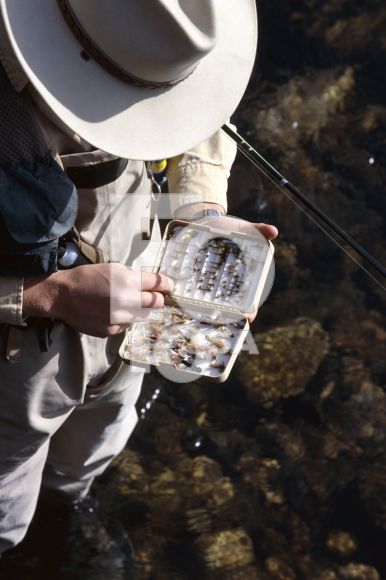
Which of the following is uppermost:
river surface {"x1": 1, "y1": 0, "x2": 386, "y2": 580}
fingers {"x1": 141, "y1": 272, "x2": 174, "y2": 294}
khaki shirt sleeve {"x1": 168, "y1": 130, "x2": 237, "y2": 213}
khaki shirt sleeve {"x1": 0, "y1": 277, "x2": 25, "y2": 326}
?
khaki shirt sleeve {"x1": 168, "y1": 130, "x2": 237, "y2": 213}

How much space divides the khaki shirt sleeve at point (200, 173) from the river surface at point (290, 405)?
538mm

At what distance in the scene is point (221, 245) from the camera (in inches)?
80.7

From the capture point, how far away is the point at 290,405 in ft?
10.7

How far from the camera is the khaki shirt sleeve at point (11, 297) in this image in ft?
5.92

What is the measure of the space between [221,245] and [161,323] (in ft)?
0.73

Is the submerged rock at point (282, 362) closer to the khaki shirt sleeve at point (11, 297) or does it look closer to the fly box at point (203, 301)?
the fly box at point (203, 301)

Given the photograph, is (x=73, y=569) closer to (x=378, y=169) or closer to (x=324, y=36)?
(x=378, y=169)

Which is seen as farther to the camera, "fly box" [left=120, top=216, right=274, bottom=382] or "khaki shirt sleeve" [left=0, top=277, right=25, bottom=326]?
"fly box" [left=120, top=216, right=274, bottom=382]

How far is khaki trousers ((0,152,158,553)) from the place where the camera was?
6.60ft

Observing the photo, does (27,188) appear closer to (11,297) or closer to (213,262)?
(11,297)

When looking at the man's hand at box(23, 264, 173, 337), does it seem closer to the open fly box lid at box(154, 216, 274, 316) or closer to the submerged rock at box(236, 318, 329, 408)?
the open fly box lid at box(154, 216, 274, 316)

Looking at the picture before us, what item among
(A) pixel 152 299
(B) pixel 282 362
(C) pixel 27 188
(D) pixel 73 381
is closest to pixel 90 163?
(C) pixel 27 188

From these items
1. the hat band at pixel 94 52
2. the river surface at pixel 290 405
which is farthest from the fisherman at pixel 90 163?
the river surface at pixel 290 405

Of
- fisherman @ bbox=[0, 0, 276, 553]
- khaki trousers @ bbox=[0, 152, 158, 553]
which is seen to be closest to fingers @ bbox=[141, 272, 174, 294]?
fisherman @ bbox=[0, 0, 276, 553]
